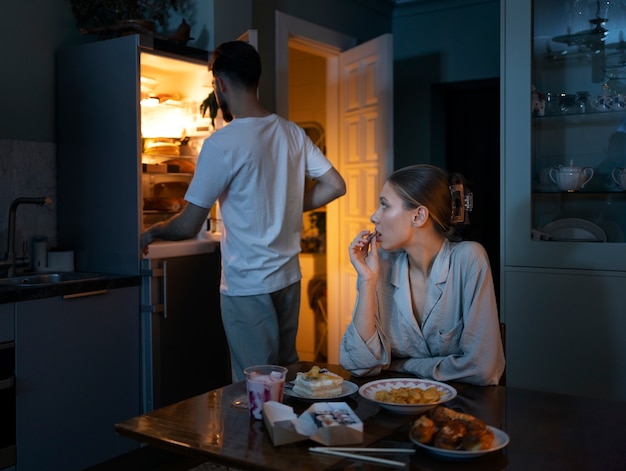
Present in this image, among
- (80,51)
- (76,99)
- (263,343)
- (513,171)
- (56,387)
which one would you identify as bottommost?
(56,387)

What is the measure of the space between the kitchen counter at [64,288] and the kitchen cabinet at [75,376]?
0.07 ft

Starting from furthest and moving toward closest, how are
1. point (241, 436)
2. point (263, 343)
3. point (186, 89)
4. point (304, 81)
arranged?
point (304, 81)
point (186, 89)
point (263, 343)
point (241, 436)

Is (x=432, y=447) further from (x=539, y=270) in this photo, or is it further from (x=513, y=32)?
(x=513, y=32)

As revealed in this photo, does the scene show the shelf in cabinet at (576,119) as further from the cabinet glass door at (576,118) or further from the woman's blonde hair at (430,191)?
the woman's blonde hair at (430,191)

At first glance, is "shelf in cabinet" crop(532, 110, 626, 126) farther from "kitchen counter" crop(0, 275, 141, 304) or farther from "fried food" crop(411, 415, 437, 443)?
"fried food" crop(411, 415, 437, 443)

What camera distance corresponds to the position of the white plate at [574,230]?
323 centimetres

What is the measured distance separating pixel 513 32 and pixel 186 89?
1.56m

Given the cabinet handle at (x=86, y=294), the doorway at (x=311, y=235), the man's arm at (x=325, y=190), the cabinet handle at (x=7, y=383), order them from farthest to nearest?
1. the doorway at (x=311, y=235)
2. the man's arm at (x=325, y=190)
3. the cabinet handle at (x=86, y=294)
4. the cabinet handle at (x=7, y=383)

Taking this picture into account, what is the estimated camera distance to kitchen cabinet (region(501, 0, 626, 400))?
3.18 m

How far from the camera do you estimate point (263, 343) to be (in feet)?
8.48

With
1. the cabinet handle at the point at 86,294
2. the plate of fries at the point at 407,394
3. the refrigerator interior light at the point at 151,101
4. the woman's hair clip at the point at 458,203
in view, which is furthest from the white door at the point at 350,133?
the plate of fries at the point at 407,394

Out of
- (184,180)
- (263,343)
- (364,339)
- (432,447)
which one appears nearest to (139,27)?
(184,180)

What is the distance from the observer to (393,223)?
200 centimetres

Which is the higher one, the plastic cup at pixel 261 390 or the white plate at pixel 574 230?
the white plate at pixel 574 230
